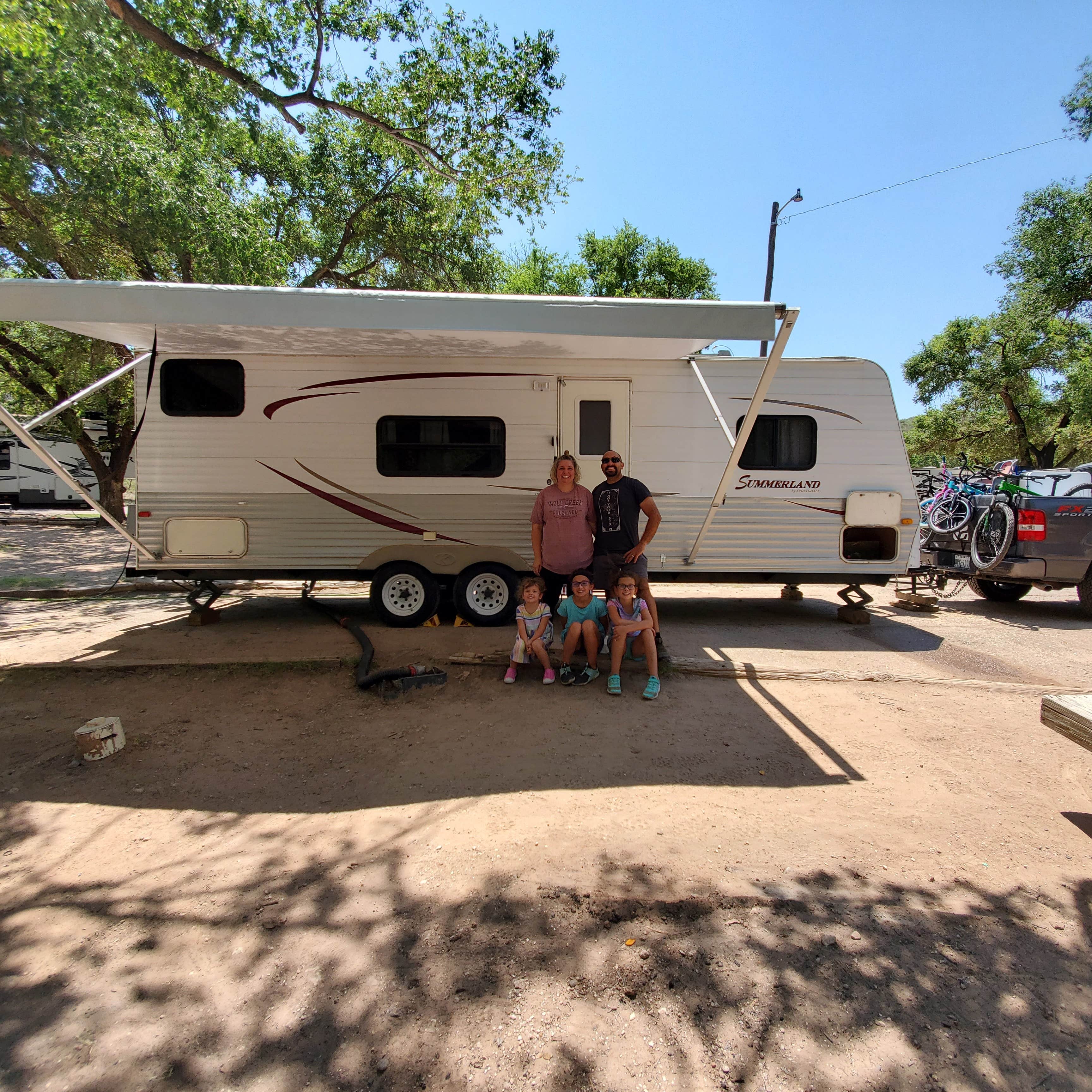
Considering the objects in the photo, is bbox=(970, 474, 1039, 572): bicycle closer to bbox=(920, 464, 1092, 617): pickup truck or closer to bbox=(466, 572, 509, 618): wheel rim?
bbox=(920, 464, 1092, 617): pickup truck

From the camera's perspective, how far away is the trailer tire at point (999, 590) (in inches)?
358

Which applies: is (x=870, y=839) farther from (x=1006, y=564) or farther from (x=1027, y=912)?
(x=1006, y=564)

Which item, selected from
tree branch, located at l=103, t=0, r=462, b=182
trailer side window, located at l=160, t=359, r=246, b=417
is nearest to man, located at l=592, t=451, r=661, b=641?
trailer side window, located at l=160, t=359, r=246, b=417

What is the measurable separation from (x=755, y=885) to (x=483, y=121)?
12.9 meters

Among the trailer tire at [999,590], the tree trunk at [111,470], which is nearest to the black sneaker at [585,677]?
the trailer tire at [999,590]

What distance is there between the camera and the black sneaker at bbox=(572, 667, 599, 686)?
4.89 meters

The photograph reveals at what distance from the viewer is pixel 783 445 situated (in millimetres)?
7066

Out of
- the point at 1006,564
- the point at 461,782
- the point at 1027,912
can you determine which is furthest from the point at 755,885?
the point at 1006,564

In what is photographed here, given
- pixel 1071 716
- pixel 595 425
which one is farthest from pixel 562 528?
pixel 1071 716

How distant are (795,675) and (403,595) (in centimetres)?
381

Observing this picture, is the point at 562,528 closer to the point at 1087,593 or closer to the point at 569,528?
the point at 569,528

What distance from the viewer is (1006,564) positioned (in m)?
7.92

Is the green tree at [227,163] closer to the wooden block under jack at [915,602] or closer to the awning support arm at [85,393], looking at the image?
the awning support arm at [85,393]

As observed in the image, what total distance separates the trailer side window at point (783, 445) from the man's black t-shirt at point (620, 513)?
2.28 metres
